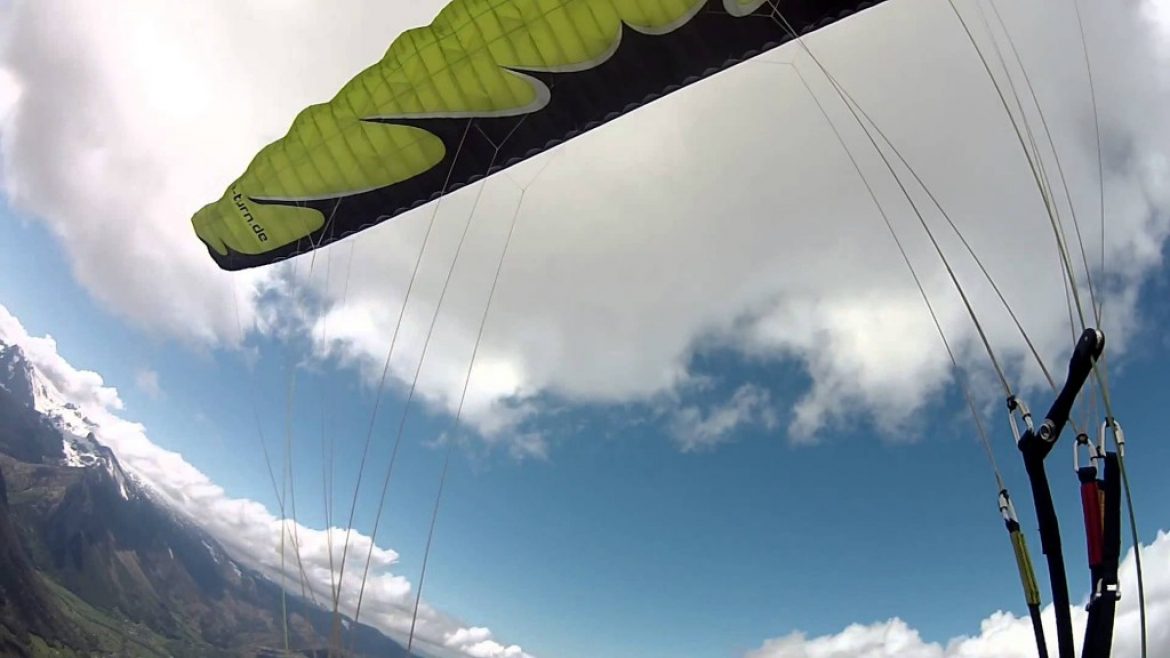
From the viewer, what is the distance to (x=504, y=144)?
44.3 feet

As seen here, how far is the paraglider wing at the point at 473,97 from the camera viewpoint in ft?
35.9

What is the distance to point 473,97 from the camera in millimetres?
12695

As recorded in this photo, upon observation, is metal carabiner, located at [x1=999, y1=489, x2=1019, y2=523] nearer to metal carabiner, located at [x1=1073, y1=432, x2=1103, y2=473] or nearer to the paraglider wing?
metal carabiner, located at [x1=1073, y1=432, x2=1103, y2=473]

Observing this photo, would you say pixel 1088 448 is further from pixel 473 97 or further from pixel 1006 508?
pixel 473 97

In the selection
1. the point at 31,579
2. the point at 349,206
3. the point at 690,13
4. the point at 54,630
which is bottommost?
the point at 54,630

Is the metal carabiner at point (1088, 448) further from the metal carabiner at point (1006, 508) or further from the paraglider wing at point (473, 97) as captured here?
the paraglider wing at point (473, 97)

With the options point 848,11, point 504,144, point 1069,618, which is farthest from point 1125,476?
point 504,144

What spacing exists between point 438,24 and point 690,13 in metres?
4.87

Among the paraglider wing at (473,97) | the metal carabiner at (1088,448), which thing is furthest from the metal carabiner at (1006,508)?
the paraglider wing at (473,97)

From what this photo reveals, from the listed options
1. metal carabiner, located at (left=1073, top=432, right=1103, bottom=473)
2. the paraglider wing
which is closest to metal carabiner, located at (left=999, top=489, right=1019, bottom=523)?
metal carabiner, located at (left=1073, top=432, right=1103, bottom=473)

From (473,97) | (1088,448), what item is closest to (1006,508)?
(1088,448)

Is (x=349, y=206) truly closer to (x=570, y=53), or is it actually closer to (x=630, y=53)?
(x=570, y=53)

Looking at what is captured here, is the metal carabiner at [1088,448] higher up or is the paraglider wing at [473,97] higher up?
the paraglider wing at [473,97]

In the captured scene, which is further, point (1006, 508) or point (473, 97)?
point (473, 97)
